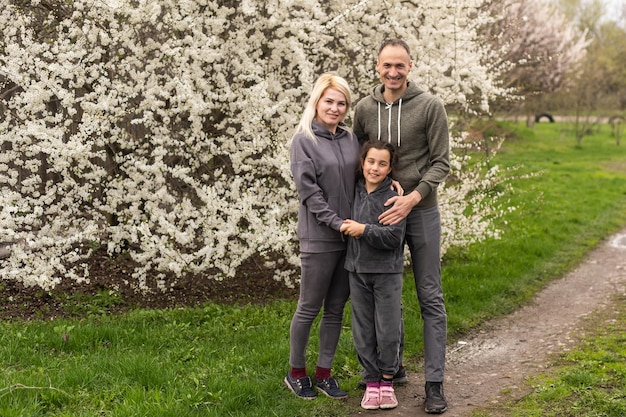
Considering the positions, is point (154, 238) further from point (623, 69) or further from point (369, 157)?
point (623, 69)

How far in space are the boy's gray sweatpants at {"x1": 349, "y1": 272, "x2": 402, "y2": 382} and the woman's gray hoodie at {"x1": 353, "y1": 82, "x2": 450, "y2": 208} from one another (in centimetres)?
53

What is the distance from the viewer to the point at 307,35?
6.19 meters

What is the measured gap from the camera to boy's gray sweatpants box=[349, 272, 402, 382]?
420cm

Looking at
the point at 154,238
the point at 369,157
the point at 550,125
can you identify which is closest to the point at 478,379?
the point at 369,157

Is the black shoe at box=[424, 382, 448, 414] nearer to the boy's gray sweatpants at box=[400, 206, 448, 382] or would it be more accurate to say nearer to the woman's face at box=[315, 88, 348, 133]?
the boy's gray sweatpants at box=[400, 206, 448, 382]

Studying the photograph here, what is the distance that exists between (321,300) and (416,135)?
1145 mm

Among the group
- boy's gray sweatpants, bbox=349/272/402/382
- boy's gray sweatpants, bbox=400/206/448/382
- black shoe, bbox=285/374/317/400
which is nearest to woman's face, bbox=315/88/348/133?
boy's gray sweatpants, bbox=400/206/448/382

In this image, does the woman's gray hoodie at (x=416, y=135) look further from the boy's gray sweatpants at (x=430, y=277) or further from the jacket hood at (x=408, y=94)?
the boy's gray sweatpants at (x=430, y=277)

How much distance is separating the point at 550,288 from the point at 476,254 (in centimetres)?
109

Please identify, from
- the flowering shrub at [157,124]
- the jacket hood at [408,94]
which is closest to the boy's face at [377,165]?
the jacket hood at [408,94]

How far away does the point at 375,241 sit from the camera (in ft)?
13.3

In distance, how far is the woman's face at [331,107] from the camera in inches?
164

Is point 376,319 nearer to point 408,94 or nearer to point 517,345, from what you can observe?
point 408,94

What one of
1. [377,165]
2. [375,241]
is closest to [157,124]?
[377,165]
